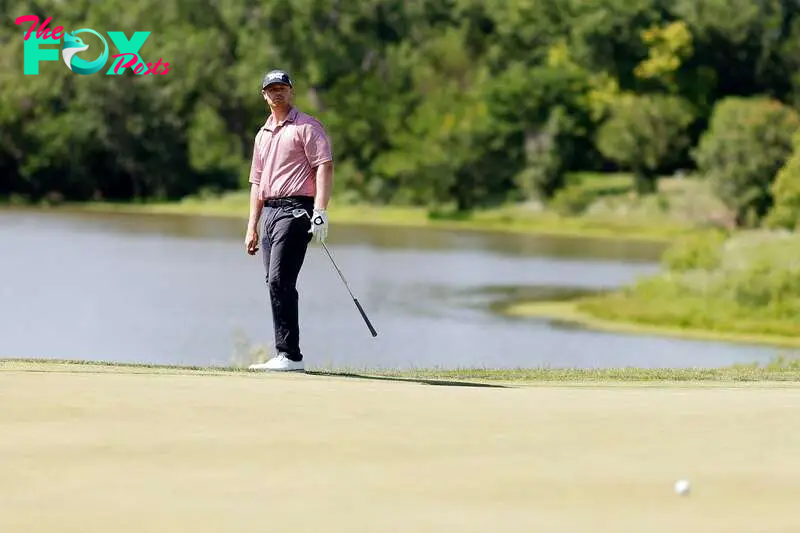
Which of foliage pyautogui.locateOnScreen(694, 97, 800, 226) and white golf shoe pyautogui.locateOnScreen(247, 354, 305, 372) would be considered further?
foliage pyautogui.locateOnScreen(694, 97, 800, 226)

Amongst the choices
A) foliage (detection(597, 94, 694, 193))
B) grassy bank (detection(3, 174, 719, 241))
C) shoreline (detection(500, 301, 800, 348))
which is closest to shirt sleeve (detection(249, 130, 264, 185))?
shoreline (detection(500, 301, 800, 348))

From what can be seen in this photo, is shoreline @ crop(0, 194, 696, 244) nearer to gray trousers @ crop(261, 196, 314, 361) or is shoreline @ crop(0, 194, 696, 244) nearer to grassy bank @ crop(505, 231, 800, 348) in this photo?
grassy bank @ crop(505, 231, 800, 348)

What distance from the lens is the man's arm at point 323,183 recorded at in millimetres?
12352

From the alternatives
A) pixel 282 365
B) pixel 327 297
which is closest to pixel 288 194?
pixel 282 365

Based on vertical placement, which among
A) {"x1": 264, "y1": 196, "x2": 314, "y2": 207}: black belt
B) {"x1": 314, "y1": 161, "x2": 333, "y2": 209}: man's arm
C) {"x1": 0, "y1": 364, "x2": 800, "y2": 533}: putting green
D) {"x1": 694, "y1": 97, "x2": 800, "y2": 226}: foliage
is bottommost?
{"x1": 694, "y1": 97, "x2": 800, "y2": 226}: foliage

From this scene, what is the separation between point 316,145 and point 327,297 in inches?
1444

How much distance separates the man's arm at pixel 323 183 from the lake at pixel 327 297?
38.3ft

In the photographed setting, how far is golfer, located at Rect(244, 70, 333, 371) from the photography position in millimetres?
12414

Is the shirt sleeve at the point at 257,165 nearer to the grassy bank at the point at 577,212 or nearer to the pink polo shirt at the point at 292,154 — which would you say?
the pink polo shirt at the point at 292,154

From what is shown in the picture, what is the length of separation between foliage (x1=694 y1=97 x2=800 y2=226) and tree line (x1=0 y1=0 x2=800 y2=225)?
3.98 metres

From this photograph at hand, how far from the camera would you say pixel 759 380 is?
519 inches

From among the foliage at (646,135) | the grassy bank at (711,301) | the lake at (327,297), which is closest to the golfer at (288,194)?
the lake at (327,297)

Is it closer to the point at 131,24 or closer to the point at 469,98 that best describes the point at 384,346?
the point at 469,98

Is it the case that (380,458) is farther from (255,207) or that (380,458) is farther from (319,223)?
(255,207)
